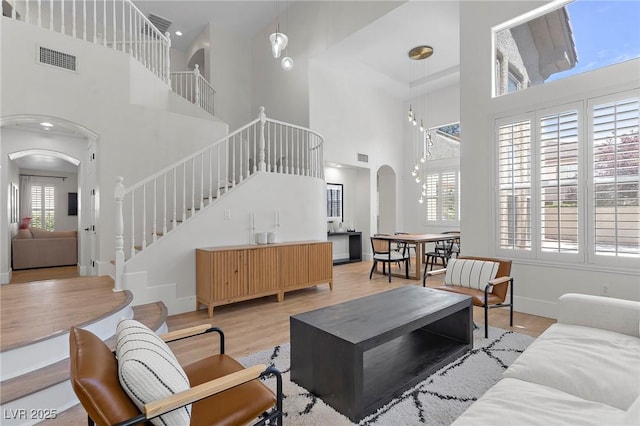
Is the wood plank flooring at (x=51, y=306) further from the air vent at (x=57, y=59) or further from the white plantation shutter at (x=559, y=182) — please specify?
the white plantation shutter at (x=559, y=182)

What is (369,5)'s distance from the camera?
19.2 feet

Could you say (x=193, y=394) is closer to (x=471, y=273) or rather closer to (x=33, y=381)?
(x=33, y=381)

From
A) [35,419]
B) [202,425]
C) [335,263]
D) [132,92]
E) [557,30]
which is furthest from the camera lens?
[335,263]

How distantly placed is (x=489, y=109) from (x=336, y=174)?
482cm

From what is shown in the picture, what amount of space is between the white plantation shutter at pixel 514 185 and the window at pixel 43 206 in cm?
1193

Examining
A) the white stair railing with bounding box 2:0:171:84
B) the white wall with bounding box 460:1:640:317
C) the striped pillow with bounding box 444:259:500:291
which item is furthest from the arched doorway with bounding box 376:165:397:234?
the white stair railing with bounding box 2:0:171:84

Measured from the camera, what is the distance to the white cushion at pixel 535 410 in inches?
49.8

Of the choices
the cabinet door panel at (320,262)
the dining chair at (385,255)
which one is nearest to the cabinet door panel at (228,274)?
the cabinet door panel at (320,262)

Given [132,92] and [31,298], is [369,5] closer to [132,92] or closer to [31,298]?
[132,92]

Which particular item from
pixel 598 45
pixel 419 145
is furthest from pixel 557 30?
pixel 419 145

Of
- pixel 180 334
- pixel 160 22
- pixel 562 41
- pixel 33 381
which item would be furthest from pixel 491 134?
pixel 160 22

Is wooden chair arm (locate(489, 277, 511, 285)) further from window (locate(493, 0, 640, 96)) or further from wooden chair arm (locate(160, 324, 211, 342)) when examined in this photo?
wooden chair arm (locate(160, 324, 211, 342))

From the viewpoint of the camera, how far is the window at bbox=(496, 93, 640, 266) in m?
3.30

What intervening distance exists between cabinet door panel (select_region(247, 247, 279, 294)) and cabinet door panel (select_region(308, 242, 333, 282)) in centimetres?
72
